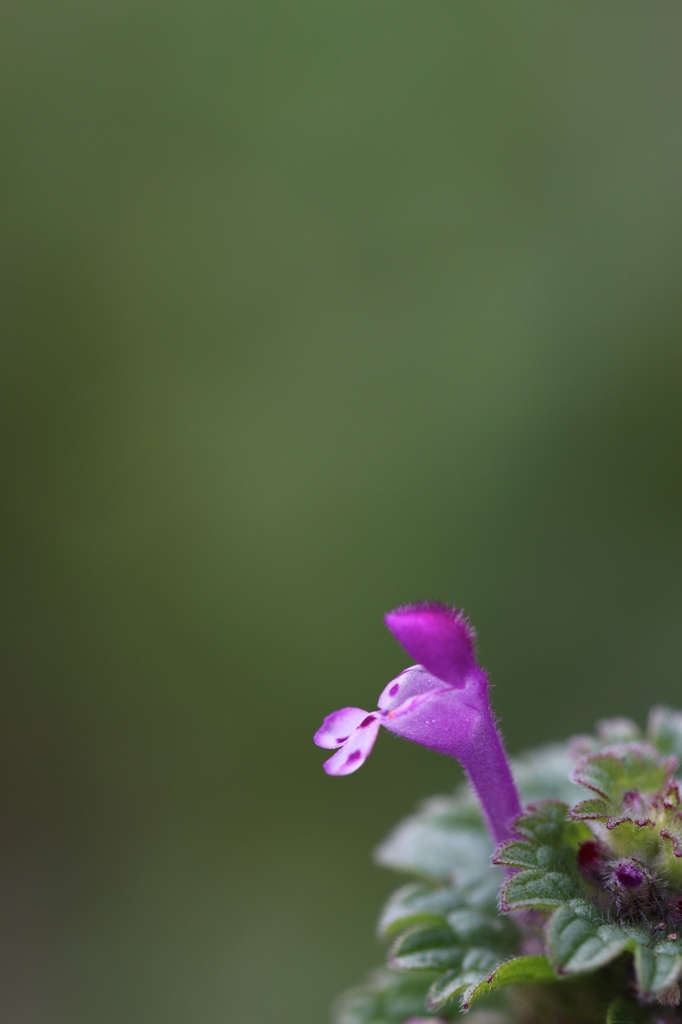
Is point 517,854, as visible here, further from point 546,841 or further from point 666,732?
point 666,732

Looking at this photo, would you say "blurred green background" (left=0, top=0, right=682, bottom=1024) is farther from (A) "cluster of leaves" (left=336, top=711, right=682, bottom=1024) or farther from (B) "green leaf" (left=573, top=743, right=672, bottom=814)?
(B) "green leaf" (left=573, top=743, right=672, bottom=814)

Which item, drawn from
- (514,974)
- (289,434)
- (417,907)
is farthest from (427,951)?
(289,434)

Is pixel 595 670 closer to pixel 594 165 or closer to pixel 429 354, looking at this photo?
pixel 429 354

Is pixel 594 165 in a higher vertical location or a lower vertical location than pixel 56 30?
lower

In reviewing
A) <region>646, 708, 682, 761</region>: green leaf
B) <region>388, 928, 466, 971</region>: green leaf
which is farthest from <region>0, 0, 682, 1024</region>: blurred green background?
<region>388, 928, 466, 971</region>: green leaf

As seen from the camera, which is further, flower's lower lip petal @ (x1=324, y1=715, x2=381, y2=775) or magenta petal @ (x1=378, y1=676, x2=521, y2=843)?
magenta petal @ (x1=378, y1=676, x2=521, y2=843)

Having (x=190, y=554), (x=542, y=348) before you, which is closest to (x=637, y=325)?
(x=542, y=348)
